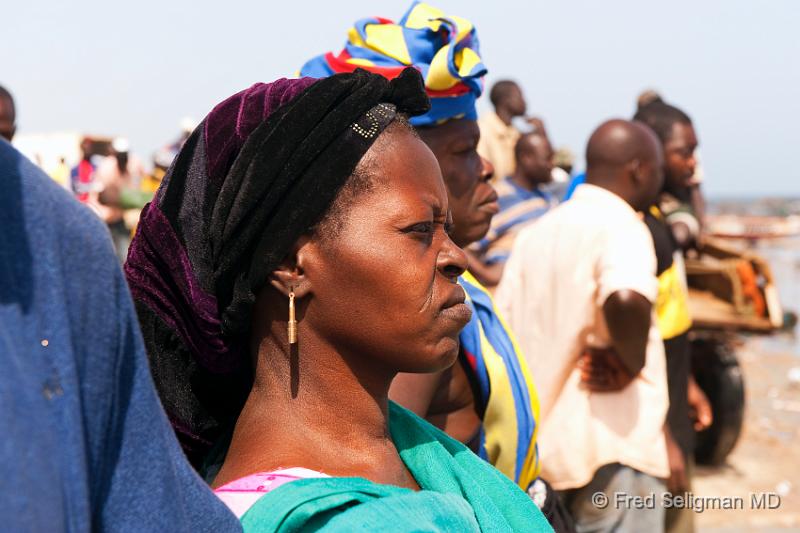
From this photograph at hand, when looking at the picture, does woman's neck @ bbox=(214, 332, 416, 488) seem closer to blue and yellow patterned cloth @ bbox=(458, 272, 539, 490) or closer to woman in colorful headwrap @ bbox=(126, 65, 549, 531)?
woman in colorful headwrap @ bbox=(126, 65, 549, 531)

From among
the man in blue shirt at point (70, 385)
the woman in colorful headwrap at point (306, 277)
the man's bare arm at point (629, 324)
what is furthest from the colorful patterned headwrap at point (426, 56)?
the man in blue shirt at point (70, 385)

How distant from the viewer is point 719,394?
7258mm

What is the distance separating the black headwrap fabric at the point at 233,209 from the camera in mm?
1658

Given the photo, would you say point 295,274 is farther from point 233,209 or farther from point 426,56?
point 426,56

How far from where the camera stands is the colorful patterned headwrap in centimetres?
275

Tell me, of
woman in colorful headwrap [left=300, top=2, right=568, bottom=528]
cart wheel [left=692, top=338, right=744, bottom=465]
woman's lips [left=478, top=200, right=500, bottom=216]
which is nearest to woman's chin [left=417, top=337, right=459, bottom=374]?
woman in colorful headwrap [left=300, top=2, right=568, bottom=528]

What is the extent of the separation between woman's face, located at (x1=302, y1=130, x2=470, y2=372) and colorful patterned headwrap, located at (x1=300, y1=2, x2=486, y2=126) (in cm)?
102

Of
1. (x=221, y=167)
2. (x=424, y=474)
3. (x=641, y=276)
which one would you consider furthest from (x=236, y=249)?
(x=641, y=276)

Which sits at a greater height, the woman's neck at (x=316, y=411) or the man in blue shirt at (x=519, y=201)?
the woman's neck at (x=316, y=411)

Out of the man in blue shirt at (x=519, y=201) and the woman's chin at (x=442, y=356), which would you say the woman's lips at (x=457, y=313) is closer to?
the woman's chin at (x=442, y=356)

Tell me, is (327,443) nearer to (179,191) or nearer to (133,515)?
(179,191)

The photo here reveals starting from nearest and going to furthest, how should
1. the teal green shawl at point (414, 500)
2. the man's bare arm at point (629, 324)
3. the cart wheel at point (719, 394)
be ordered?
1. the teal green shawl at point (414, 500)
2. the man's bare arm at point (629, 324)
3. the cart wheel at point (719, 394)

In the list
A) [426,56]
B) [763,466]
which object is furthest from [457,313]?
[763,466]

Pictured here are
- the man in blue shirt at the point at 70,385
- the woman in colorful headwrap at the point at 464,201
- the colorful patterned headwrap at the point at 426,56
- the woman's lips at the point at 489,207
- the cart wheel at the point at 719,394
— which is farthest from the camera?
the cart wheel at the point at 719,394
